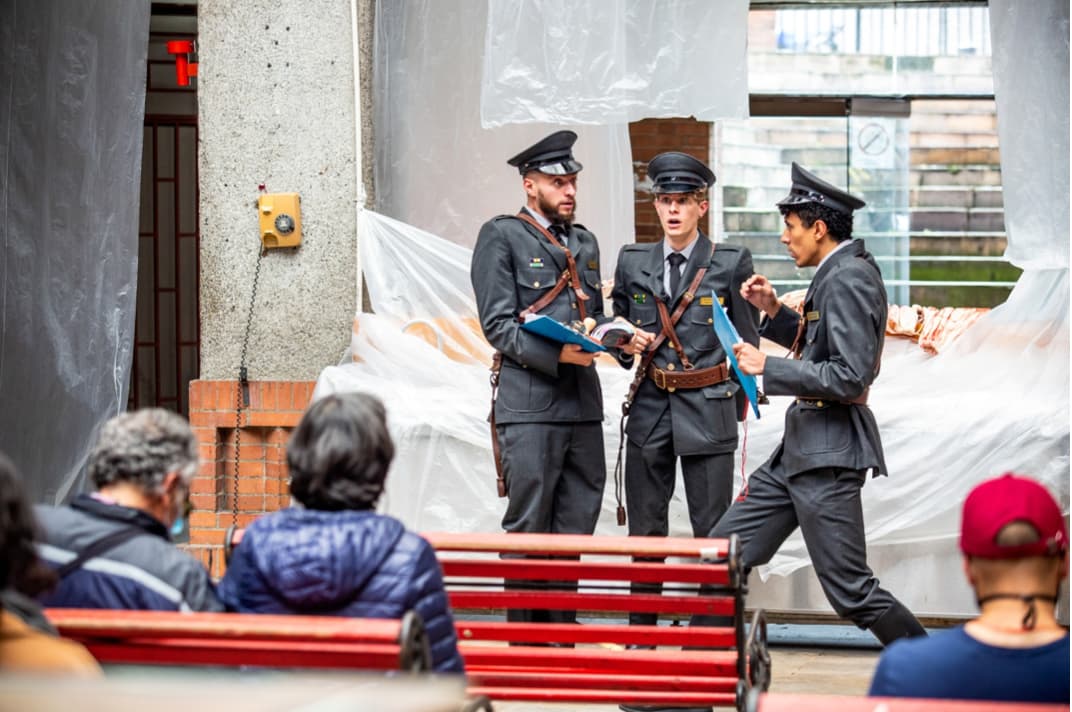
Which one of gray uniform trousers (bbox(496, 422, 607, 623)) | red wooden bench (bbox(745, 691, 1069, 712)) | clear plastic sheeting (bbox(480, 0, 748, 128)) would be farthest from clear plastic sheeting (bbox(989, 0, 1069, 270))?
red wooden bench (bbox(745, 691, 1069, 712))

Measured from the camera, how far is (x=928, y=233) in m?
12.4

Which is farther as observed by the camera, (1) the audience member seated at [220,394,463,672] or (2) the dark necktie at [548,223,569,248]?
(2) the dark necktie at [548,223,569,248]

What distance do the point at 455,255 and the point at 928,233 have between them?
22.6 ft

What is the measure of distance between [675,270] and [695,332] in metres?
0.24

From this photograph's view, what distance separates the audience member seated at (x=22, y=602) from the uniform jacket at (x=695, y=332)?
3.10m

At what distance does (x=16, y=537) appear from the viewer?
2406mm

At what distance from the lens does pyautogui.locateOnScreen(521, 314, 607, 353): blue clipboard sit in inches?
198

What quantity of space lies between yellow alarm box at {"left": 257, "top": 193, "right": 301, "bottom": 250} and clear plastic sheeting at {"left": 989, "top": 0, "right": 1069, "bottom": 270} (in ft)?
9.28

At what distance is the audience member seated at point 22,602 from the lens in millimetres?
2271

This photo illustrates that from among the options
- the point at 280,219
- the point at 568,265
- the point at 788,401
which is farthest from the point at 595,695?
the point at 280,219

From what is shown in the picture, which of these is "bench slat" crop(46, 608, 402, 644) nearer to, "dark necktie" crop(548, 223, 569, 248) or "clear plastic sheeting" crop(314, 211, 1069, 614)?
"dark necktie" crop(548, 223, 569, 248)

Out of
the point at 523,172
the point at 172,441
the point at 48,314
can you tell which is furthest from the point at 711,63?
the point at 172,441

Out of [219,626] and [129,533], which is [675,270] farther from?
[219,626]

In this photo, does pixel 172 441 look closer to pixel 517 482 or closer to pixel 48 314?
pixel 517 482
